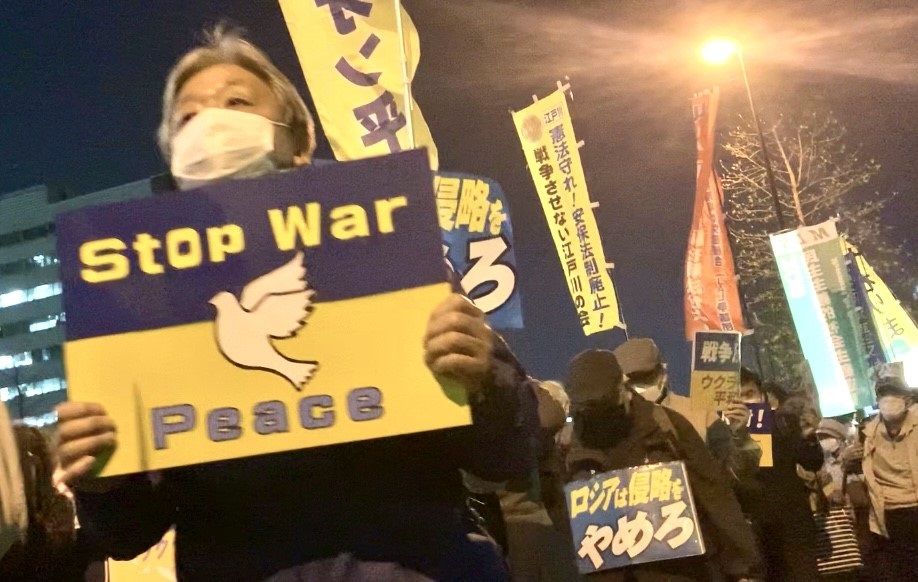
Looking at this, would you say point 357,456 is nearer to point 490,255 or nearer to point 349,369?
point 349,369

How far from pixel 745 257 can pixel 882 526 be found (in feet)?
65.1

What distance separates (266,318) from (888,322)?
582 inches

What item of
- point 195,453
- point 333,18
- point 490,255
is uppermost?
point 333,18

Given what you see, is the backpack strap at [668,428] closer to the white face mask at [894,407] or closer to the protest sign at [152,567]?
the protest sign at [152,567]

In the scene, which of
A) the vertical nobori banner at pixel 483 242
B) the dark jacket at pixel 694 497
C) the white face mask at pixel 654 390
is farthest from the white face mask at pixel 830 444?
the dark jacket at pixel 694 497

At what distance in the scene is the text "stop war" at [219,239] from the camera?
6.07 feet

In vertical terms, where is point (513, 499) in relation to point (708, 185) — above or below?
below

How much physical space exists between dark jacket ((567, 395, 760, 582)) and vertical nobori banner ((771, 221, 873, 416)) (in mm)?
8089

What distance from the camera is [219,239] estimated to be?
1879 mm

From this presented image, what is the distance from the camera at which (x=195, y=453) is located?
1796mm

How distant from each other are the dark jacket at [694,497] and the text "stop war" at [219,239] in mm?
3164

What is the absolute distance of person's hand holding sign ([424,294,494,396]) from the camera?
172 centimetres

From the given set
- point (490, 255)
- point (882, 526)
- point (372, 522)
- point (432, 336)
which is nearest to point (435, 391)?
point (432, 336)

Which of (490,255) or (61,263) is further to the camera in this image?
(490,255)
